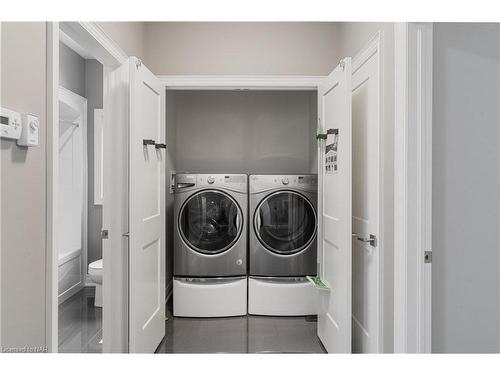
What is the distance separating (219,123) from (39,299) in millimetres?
2601

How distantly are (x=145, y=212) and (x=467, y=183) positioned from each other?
163cm

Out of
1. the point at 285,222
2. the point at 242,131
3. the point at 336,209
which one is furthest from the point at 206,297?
the point at 242,131

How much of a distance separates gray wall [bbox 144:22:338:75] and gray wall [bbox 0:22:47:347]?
1376 millimetres

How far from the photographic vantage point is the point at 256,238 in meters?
2.94

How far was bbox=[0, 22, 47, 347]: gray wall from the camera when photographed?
1036mm

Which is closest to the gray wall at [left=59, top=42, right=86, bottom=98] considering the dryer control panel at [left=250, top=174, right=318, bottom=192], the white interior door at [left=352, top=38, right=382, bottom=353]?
the dryer control panel at [left=250, top=174, right=318, bottom=192]

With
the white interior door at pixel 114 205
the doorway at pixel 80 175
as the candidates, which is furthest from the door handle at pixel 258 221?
the doorway at pixel 80 175

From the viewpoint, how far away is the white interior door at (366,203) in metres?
1.81

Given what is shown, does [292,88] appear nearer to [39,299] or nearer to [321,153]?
[321,153]

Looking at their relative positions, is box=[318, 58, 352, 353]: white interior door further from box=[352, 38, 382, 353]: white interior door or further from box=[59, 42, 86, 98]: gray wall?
box=[59, 42, 86, 98]: gray wall

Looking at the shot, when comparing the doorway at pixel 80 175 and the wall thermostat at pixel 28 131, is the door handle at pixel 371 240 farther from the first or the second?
the doorway at pixel 80 175

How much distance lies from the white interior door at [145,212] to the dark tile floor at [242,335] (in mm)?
221

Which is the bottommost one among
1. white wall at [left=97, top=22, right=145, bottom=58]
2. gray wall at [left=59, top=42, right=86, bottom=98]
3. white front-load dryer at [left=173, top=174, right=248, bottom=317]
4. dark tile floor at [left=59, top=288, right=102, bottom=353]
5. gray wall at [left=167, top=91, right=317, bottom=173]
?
dark tile floor at [left=59, top=288, right=102, bottom=353]

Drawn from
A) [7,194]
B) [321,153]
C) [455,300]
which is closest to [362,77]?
[321,153]
